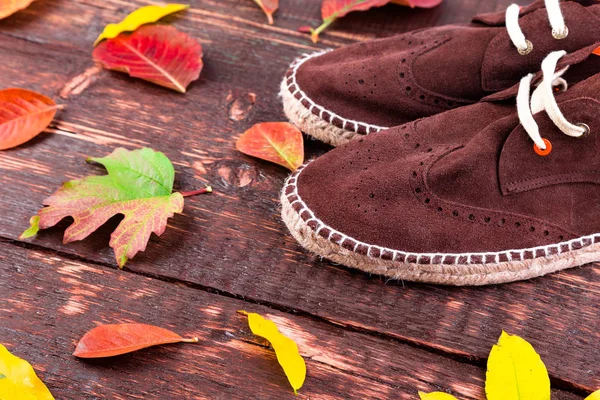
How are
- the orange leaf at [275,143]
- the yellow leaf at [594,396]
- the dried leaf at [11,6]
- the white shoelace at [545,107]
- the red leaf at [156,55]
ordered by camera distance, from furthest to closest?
the dried leaf at [11,6] → the red leaf at [156,55] → the orange leaf at [275,143] → the white shoelace at [545,107] → the yellow leaf at [594,396]

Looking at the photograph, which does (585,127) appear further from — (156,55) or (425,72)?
(156,55)

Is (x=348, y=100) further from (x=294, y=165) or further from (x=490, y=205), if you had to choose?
(x=490, y=205)

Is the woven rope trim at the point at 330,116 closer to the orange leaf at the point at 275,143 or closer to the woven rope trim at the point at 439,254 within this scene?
the orange leaf at the point at 275,143

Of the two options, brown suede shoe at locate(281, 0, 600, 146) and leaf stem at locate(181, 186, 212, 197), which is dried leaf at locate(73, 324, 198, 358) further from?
brown suede shoe at locate(281, 0, 600, 146)

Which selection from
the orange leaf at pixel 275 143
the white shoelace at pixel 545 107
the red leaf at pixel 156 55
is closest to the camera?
the white shoelace at pixel 545 107

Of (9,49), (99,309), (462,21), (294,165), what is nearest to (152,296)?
(99,309)

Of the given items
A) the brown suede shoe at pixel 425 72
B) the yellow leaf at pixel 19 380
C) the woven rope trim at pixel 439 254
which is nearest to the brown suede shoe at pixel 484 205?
the woven rope trim at pixel 439 254

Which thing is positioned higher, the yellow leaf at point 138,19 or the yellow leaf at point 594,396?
the yellow leaf at point 138,19
